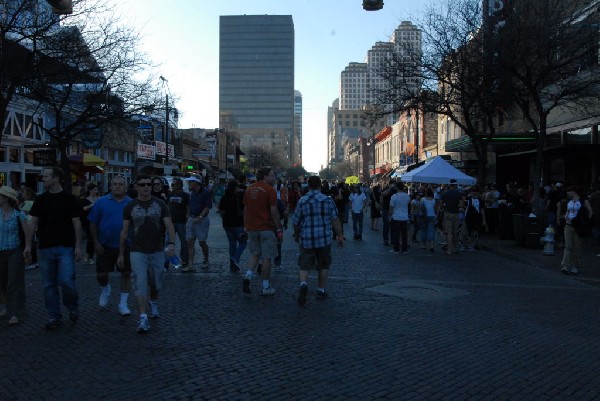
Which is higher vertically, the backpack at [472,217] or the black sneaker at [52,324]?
the backpack at [472,217]

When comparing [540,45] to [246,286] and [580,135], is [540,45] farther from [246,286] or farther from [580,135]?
[246,286]

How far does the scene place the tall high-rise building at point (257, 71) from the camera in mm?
180125

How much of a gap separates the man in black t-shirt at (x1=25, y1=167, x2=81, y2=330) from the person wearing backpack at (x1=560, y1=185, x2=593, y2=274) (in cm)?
891

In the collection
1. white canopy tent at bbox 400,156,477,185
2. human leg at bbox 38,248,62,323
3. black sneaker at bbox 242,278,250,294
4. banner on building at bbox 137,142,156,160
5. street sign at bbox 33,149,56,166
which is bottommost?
black sneaker at bbox 242,278,250,294

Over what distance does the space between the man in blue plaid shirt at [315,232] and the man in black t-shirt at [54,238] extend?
119 inches

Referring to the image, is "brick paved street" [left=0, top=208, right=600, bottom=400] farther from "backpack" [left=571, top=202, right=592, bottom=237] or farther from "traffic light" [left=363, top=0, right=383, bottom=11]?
"traffic light" [left=363, top=0, right=383, bottom=11]

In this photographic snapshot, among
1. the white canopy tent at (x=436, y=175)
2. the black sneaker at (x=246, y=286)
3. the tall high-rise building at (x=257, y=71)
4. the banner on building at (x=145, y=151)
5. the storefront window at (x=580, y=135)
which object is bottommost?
the black sneaker at (x=246, y=286)

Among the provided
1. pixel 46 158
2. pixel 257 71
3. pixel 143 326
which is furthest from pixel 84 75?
pixel 257 71

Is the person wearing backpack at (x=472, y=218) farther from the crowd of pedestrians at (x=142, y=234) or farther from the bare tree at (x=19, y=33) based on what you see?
the bare tree at (x=19, y=33)

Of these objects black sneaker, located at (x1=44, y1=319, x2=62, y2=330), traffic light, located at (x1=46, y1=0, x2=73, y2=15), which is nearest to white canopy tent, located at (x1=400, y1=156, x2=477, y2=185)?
traffic light, located at (x1=46, y1=0, x2=73, y2=15)

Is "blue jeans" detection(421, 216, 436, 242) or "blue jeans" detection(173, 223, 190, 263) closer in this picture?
"blue jeans" detection(173, 223, 190, 263)

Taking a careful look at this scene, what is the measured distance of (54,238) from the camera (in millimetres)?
6094

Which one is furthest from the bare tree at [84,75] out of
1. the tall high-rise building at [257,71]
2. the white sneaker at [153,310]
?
the tall high-rise building at [257,71]

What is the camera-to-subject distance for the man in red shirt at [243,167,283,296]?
26.9 ft
